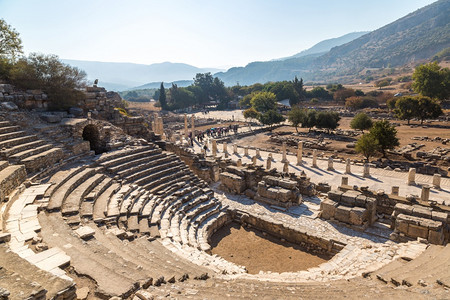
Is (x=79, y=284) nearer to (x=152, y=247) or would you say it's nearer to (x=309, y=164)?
(x=152, y=247)

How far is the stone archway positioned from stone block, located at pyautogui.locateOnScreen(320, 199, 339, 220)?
44.9ft

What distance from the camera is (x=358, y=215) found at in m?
13.3

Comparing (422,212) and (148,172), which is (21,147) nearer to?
(148,172)

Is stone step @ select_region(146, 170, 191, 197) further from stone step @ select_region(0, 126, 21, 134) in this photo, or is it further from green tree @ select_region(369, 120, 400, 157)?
green tree @ select_region(369, 120, 400, 157)

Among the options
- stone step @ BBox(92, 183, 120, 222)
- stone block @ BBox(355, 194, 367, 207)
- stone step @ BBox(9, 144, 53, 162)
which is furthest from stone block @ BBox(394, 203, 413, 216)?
stone step @ BBox(9, 144, 53, 162)

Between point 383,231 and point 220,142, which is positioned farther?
point 220,142

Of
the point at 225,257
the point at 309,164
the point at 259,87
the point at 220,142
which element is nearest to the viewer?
the point at 225,257

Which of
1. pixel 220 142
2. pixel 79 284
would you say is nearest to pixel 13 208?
pixel 79 284

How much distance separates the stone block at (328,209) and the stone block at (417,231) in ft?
10.6

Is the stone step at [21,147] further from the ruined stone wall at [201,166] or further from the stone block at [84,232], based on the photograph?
the ruined stone wall at [201,166]

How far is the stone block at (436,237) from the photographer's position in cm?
1132

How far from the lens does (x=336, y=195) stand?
48.2 feet

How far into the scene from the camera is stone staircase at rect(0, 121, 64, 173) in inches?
460

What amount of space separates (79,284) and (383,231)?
12.9m
